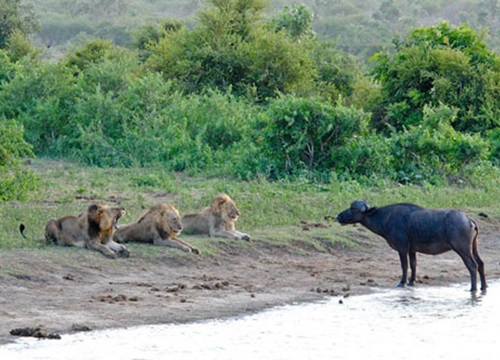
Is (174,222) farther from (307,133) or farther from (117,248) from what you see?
(307,133)

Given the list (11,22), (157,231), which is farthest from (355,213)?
(11,22)

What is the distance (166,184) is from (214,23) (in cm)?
903

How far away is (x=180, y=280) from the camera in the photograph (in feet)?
34.0

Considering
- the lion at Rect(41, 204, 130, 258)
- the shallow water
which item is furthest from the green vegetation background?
the shallow water

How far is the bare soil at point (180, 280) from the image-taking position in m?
8.81

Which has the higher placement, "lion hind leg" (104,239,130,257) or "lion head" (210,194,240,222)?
"lion head" (210,194,240,222)

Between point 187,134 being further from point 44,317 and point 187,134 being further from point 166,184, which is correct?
point 44,317

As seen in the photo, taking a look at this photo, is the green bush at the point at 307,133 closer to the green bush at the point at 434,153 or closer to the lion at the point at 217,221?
the green bush at the point at 434,153

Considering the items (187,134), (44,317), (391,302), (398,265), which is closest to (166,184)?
(187,134)

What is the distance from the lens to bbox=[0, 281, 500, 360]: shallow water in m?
7.90

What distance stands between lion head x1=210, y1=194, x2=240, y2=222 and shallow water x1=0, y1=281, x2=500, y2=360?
222 centimetres

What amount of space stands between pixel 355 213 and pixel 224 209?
155cm

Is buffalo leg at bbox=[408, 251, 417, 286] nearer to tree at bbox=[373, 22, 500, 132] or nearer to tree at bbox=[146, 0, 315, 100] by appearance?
tree at bbox=[373, 22, 500, 132]

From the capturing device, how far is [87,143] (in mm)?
19531
